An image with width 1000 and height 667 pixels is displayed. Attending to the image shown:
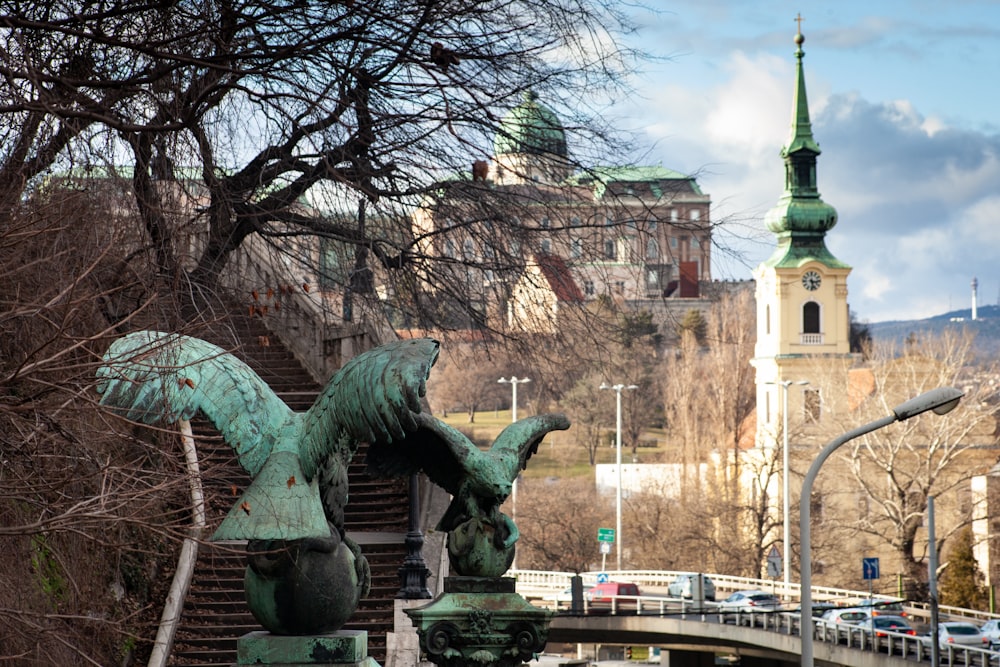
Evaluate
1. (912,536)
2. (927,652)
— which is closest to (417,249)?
(927,652)

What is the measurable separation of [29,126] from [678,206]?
8.98 metres

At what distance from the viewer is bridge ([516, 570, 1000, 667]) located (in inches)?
1629

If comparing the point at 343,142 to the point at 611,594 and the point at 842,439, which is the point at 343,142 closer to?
the point at 842,439

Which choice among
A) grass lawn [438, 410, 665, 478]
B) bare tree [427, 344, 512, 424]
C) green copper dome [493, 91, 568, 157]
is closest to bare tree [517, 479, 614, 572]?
grass lawn [438, 410, 665, 478]

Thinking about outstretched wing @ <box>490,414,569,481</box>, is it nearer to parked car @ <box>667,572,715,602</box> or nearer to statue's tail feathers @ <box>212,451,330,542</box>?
statue's tail feathers @ <box>212,451,330,542</box>

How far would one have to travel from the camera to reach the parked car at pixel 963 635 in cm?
4428

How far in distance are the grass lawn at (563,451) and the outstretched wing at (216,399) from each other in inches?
4136

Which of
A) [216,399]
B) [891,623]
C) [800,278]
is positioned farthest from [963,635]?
[800,278]

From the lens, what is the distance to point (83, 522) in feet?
24.6

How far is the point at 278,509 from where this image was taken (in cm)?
518

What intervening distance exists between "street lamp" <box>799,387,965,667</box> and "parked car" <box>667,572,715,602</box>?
3595 cm

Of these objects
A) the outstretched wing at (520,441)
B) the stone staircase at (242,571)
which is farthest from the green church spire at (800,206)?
the outstretched wing at (520,441)

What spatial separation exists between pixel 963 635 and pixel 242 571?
3206cm

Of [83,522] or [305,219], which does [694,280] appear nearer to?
[305,219]
